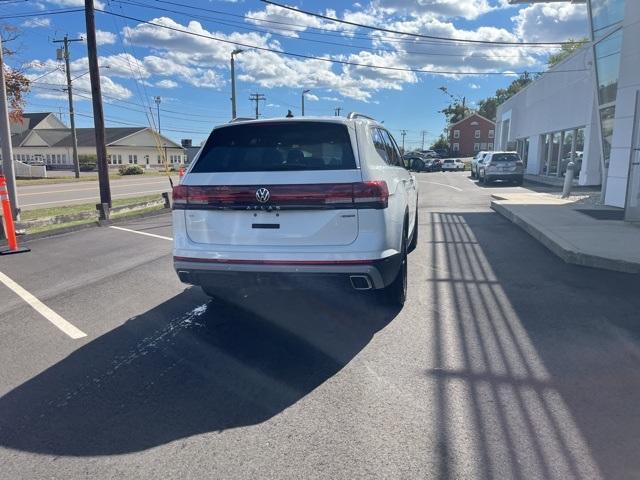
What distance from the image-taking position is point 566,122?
2522cm

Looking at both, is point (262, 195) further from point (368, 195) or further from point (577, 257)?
point (577, 257)

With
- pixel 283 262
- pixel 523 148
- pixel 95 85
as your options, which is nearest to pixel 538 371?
pixel 283 262

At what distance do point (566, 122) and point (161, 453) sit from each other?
26765 millimetres

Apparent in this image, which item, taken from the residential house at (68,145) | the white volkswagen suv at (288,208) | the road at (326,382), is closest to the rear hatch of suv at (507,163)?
the road at (326,382)

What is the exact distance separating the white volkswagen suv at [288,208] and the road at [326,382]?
328 mm

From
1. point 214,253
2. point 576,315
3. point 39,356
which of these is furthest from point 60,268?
point 576,315

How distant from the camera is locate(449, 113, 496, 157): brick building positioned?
9119 cm

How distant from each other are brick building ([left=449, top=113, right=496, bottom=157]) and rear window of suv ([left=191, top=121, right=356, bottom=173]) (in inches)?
3557

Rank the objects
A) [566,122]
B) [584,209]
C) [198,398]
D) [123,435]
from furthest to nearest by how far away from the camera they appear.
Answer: [566,122]
[584,209]
[198,398]
[123,435]

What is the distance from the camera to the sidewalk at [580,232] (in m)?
7.20

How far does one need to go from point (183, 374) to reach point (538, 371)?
2.68 meters

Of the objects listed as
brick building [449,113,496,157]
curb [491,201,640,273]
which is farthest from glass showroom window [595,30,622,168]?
brick building [449,113,496,157]

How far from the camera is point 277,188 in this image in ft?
13.8

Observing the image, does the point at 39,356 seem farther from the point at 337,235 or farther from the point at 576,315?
the point at 576,315
